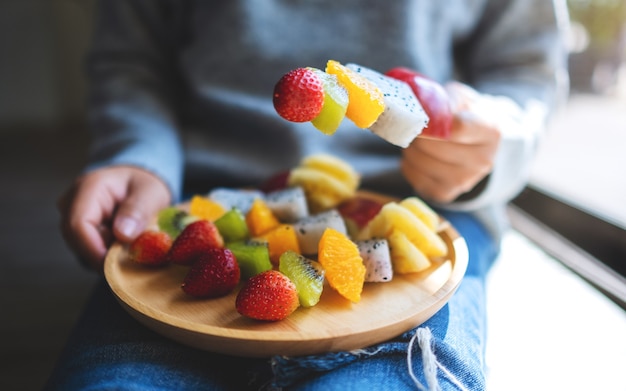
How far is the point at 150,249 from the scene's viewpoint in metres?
0.96

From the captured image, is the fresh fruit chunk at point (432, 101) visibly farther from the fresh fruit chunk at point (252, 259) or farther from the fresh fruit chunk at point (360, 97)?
the fresh fruit chunk at point (252, 259)

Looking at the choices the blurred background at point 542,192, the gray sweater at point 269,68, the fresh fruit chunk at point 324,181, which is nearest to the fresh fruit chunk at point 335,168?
the fresh fruit chunk at point 324,181

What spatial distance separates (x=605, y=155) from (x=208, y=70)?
Answer: 1.39 meters

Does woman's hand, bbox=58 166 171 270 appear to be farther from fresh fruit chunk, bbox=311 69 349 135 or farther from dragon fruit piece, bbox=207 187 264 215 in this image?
fresh fruit chunk, bbox=311 69 349 135

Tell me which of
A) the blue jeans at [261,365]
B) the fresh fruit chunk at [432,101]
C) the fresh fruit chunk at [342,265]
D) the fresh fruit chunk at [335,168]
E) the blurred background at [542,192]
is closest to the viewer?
the blue jeans at [261,365]

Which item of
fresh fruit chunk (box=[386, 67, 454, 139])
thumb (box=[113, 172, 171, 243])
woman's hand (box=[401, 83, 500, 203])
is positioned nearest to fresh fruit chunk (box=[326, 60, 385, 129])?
fresh fruit chunk (box=[386, 67, 454, 139])

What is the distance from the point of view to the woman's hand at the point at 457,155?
1012mm

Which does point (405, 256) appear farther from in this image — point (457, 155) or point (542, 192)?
point (542, 192)

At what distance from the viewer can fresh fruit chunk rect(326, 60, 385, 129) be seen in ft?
2.65

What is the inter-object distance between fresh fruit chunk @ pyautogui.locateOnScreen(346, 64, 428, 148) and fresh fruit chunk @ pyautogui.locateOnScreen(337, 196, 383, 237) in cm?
25

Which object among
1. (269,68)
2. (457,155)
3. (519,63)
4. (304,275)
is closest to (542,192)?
(519,63)

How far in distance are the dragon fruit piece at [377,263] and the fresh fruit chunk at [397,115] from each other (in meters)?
0.17

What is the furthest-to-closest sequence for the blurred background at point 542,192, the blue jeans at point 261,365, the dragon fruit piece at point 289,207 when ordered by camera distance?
the blurred background at point 542,192
the dragon fruit piece at point 289,207
the blue jeans at point 261,365

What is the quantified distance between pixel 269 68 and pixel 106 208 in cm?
48
